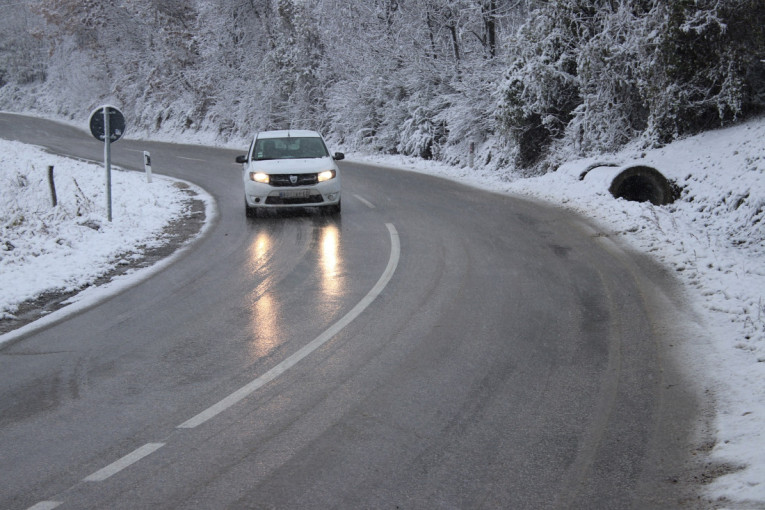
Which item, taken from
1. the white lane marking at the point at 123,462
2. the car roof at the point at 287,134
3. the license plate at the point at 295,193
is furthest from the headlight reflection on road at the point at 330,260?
the white lane marking at the point at 123,462

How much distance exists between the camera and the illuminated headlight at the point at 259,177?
1339 cm

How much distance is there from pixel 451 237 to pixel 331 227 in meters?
2.48

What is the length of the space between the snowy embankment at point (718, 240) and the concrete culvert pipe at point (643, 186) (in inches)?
9.9

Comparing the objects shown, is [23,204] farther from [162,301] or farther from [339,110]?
[339,110]

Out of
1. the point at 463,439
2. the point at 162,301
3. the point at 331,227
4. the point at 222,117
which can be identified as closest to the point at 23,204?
the point at 331,227

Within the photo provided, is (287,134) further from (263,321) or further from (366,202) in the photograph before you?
(263,321)

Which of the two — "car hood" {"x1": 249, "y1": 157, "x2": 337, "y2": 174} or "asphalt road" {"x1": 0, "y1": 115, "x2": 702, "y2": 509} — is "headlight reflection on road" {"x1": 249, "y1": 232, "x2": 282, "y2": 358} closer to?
"asphalt road" {"x1": 0, "y1": 115, "x2": 702, "y2": 509}

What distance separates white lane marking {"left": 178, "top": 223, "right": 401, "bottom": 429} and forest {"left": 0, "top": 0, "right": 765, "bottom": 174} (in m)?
9.74

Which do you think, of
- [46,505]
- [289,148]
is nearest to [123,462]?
[46,505]

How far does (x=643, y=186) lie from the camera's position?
556 inches

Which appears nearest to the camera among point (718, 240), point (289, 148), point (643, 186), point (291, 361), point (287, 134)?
point (291, 361)

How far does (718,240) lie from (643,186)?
3.45 meters

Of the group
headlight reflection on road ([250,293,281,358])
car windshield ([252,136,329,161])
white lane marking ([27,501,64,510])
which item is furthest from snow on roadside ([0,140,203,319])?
white lane marking ([27,501,64,510])

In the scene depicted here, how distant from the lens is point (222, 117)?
143ft
